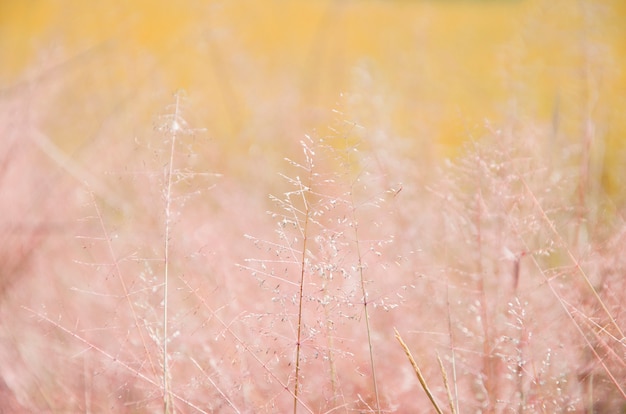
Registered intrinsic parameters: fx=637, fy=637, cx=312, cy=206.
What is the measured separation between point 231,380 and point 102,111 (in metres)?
1.95

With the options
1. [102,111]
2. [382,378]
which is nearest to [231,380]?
[382,378]

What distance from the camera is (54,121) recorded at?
117 inches

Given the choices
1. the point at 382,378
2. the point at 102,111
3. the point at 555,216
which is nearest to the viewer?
the point at 382,378

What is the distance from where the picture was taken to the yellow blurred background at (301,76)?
7.41 feet

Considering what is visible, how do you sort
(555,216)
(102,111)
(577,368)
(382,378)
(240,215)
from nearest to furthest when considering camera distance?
(577,368), (382,378), (555,216), (240,215), (102,111)

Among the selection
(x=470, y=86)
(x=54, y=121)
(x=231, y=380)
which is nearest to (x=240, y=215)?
(x=231, y=380)

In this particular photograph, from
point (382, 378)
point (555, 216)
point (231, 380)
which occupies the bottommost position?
point (382, 378)

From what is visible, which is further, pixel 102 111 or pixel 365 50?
pixel 365 50

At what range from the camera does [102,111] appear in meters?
2.90

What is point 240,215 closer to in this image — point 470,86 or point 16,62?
point 16,62

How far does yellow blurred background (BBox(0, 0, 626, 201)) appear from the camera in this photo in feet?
7.41

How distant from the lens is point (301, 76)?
4.93 meters

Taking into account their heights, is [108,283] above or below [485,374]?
above

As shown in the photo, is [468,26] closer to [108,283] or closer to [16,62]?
[16,62]
